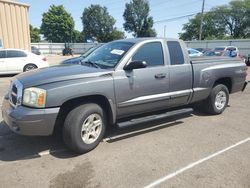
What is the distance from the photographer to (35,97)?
368cm

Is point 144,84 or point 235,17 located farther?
point 235,17

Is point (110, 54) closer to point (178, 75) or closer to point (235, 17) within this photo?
point (178, 75)

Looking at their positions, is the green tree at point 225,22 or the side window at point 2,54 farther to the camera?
the green tree at point 225,22

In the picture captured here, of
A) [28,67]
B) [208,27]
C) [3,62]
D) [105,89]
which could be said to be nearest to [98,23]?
[208,27]

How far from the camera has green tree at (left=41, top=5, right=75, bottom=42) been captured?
70.2m

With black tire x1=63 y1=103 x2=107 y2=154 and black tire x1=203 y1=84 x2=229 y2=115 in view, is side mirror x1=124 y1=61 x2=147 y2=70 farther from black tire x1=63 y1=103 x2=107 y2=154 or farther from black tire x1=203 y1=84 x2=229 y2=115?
black tire x1=203 y1=84 x2=229 y2=115

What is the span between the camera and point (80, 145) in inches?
157

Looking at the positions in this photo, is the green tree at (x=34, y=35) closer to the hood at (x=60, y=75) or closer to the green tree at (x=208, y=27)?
the green tree at (x=208, y=27)

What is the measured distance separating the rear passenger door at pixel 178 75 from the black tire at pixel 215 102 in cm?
85

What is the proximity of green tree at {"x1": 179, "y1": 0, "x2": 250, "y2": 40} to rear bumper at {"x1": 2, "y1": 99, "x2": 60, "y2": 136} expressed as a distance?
233 ft

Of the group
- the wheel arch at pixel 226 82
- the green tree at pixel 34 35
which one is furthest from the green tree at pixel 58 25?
the wheel arch at pixel 226 82

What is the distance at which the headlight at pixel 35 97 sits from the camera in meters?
3.67

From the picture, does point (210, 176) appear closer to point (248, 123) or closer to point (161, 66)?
point (161, 66)

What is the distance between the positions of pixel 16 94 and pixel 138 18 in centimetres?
7656
